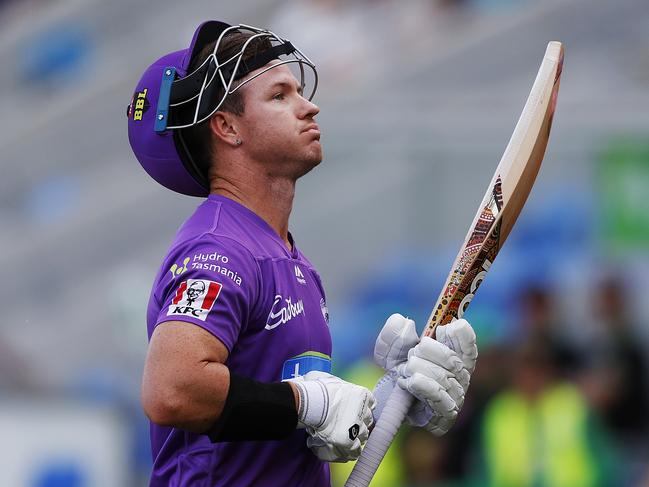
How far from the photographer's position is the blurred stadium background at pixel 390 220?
24.3 ft

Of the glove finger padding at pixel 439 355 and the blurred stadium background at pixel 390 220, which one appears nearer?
the glove finger padding at pixel 439 355

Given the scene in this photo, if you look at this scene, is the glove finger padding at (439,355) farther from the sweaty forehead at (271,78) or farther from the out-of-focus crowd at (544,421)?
the out-of-focus crowd at (544,421)

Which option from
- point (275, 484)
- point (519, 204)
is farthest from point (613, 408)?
point (275, 484)

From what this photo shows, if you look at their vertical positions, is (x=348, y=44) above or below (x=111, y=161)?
above

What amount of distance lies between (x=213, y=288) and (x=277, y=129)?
58cm

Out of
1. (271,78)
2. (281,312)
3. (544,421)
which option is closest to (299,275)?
(281,312)

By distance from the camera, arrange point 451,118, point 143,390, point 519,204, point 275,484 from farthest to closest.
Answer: point 451,118
point 519,204
point 275,484
point 143,390

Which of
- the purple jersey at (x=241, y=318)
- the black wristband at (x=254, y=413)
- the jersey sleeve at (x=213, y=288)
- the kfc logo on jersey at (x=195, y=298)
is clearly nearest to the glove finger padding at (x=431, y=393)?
the purple jersey at (x=241, y=318)

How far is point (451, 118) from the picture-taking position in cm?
910

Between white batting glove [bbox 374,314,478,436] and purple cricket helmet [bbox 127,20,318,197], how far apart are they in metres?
0.69

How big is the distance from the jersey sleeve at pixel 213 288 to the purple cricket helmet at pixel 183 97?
0.39 metres

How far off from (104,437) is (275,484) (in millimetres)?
3839

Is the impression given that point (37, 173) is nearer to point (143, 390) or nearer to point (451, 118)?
point (451, 118)

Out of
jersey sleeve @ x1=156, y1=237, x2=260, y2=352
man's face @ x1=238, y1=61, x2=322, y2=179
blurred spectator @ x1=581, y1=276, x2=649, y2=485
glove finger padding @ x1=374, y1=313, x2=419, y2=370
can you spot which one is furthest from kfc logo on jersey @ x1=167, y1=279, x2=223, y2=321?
blurred spectator @ x1=581, y1=276, x2=649, y2=485
